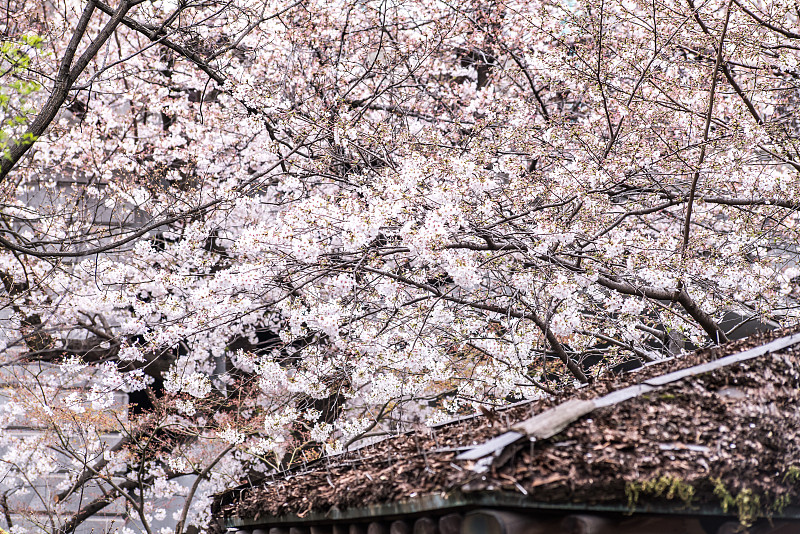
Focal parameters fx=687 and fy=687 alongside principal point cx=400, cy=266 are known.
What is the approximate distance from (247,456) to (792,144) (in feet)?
24.7

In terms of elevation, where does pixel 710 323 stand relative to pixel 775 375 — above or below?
above

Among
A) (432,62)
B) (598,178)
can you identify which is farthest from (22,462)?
(598,178)

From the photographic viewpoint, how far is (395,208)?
582 cm

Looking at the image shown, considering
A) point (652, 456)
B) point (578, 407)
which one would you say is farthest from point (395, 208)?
point (652, 456)

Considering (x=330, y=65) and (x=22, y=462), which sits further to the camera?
(x=22, y=462)

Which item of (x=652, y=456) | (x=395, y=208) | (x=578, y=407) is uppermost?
(x=395, y=208)

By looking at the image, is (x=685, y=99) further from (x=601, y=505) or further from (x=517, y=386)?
(x=601, y=505)

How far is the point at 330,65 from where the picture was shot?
9117mm

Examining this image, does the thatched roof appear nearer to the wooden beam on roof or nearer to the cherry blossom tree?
the wooden beam on roof

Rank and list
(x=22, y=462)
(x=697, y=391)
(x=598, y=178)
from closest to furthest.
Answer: (x=697, y=391) → (x=598, y=178) → (x=22, y=462)

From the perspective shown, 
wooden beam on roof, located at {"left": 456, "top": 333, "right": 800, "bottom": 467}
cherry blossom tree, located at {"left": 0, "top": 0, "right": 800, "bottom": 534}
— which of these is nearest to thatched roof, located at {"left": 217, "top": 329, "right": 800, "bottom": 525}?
wooden beam on roof, located at {"left": 456, "top": 333, "right": 800, "bottom": 467}

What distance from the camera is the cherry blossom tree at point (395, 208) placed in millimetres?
6312

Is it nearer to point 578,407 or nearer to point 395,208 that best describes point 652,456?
point 578,407

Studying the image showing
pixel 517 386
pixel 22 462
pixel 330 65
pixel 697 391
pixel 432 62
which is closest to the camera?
pixel 697 391
